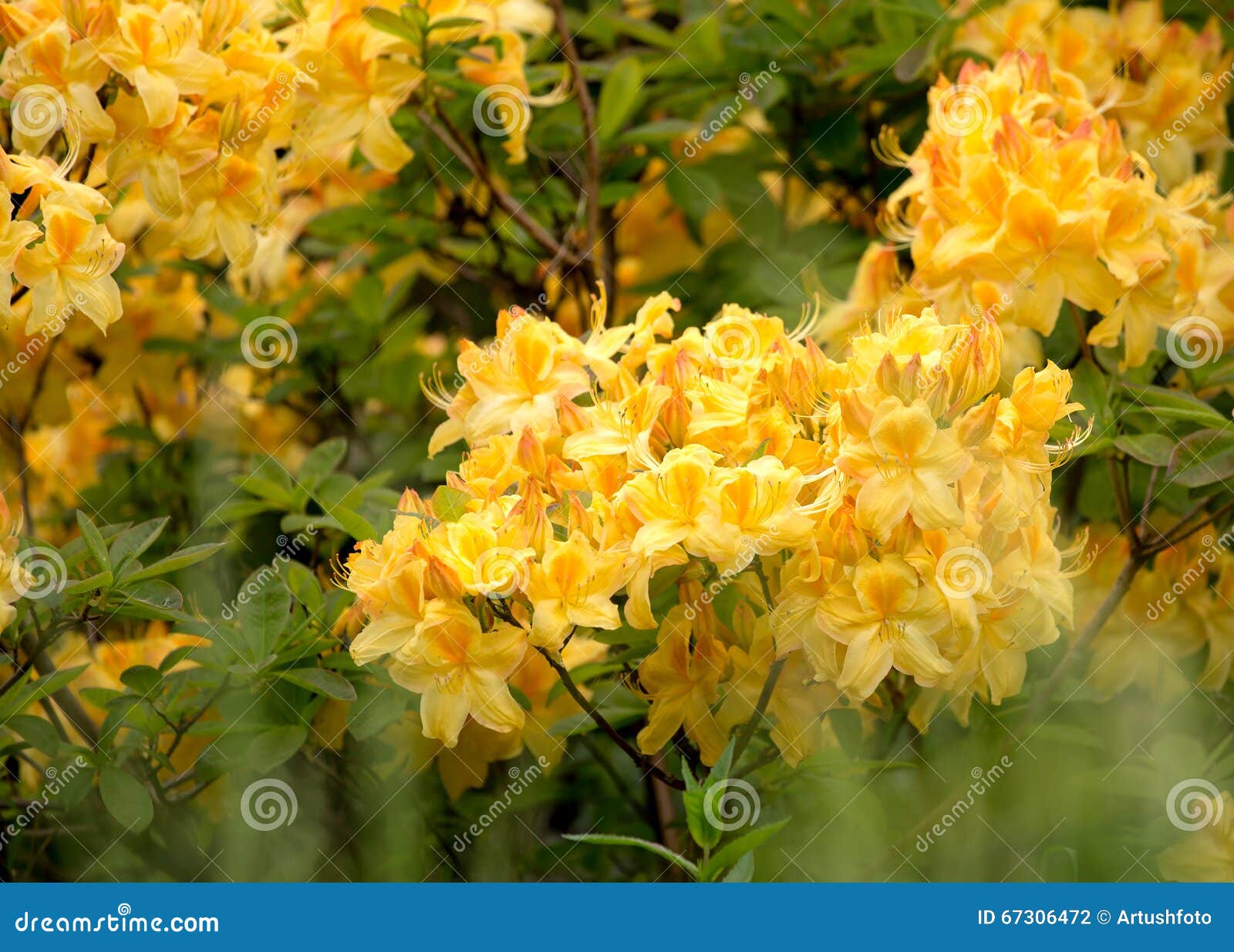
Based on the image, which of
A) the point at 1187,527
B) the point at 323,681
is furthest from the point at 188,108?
the point at 1187,527

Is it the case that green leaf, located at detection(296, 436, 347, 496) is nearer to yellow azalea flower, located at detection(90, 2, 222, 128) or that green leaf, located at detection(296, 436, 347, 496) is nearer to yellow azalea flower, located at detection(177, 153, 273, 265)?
yellow azalea flower, located at detection(177, 153, 273, 265)

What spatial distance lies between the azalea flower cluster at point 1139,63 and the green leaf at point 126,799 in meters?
1.32

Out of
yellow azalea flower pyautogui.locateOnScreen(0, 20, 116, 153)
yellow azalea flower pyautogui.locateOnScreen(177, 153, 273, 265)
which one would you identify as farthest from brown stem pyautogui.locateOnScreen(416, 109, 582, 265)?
yellow azalea flower pyautogui.locateOnScreen(0, 20, 116, 153)

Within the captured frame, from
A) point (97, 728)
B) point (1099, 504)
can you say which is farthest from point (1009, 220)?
point (97, 728)

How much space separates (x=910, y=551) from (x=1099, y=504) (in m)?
0.59

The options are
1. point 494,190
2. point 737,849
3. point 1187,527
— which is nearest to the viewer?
point 737,849

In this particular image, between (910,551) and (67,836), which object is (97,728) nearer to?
(67,836)

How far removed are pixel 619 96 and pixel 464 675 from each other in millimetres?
842

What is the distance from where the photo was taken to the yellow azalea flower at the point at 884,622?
3.20 ft

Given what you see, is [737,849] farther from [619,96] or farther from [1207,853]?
[619,96]

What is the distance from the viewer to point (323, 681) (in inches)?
45.5

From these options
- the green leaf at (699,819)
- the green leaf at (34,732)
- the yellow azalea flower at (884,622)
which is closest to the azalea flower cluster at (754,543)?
the yellow azalea flower at (884,622)

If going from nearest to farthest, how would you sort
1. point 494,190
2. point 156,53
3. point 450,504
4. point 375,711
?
point 450,504 < point 375,711 < point 156,53 < point 494,190

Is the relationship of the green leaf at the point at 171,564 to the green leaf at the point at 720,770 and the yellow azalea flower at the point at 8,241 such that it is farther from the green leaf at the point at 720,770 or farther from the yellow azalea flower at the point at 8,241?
the green leaf at the point at 720,770
